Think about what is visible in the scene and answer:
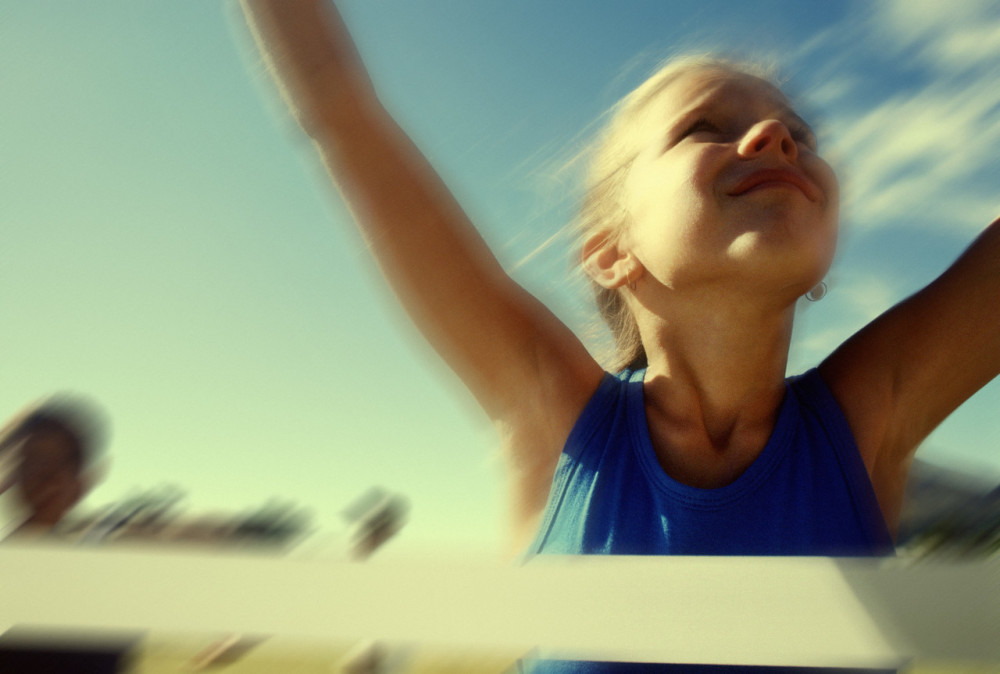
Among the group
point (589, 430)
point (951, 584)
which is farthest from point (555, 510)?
point (951, 584)

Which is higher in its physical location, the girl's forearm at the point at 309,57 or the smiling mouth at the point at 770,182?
the girl's forearm at the point at 309,57

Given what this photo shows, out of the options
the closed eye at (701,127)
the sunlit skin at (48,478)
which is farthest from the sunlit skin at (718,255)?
the sunlit skin at (48,478)

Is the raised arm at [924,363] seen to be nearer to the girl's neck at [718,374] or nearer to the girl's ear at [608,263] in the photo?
the girl's neck at [718,374]

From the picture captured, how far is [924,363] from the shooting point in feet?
2.13

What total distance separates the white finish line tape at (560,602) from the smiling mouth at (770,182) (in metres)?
0.33

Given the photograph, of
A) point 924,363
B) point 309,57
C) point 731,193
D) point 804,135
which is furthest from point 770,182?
point 309,57

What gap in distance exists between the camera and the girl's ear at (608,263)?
0.67 metres

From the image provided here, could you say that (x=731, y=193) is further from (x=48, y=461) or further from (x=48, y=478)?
(x=48, y=461)

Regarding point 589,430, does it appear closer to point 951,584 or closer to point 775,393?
point 775,393

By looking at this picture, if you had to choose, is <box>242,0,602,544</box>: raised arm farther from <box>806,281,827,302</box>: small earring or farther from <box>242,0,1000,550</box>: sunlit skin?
<box>806,281,827,302</box>: small earring

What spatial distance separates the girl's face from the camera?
1.75 ft

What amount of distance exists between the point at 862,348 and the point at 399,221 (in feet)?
1.45

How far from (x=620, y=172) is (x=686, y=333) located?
17 cm

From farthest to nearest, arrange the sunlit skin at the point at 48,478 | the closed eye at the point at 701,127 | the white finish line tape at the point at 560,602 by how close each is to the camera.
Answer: the closed eye at the point at 701,127 → the sunlit skin at the point at 48,478 → the white finish line tape at the point at 560,602
